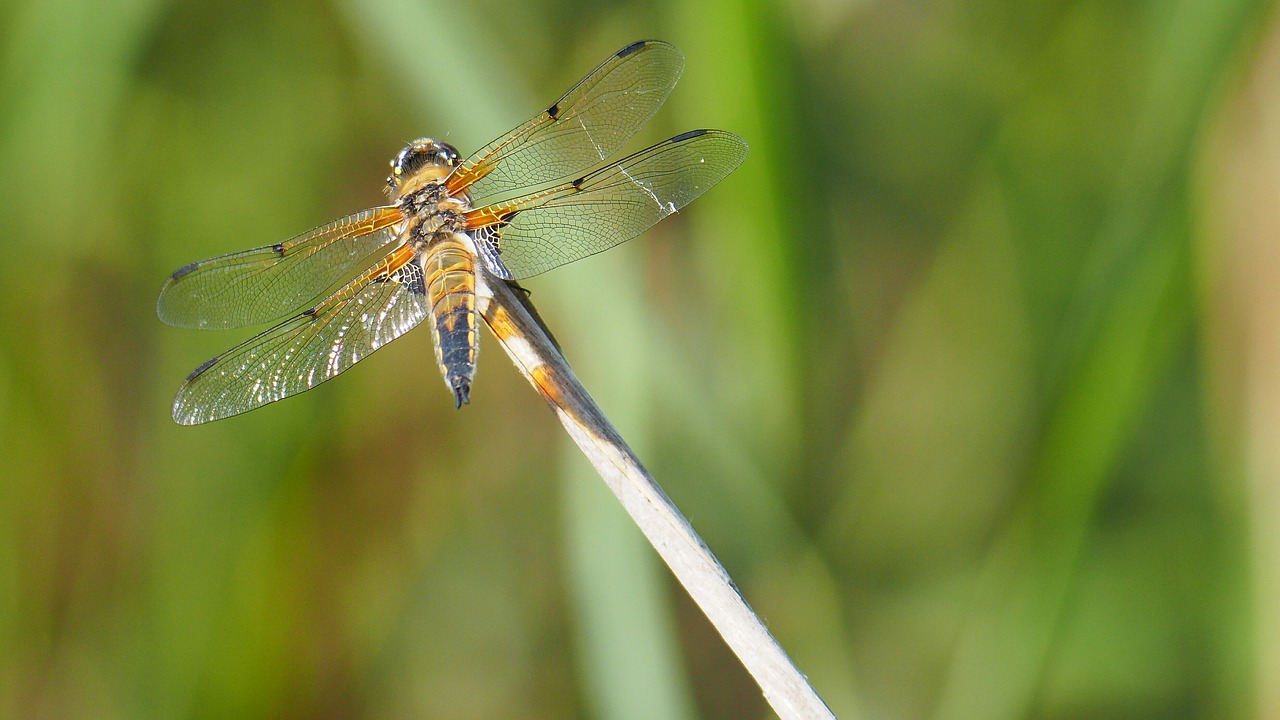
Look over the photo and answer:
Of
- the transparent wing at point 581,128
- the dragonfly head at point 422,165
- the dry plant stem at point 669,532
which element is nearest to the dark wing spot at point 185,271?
the dragonfly head at point 422,165

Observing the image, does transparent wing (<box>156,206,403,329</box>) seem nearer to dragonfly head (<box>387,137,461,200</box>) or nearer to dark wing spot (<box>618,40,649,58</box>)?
dragonfly head (<box>387,137,461,200</box>)

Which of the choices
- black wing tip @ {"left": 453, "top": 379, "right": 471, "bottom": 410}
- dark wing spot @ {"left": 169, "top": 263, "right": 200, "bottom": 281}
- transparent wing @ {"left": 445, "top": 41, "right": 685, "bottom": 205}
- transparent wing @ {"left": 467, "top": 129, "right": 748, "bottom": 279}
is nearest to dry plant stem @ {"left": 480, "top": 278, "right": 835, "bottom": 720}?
black wing tip @ {"left": 453, "top": 379, "right": 471, "bottom": 410}

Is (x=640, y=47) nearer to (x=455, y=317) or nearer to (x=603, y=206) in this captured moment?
(x=603, y=206)

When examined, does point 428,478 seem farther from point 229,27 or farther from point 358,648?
point 229,27

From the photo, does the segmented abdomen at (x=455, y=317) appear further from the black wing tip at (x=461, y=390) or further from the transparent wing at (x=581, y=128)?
the transparent wing at (x=581, y=128)

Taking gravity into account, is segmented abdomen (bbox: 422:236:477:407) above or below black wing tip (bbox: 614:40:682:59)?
below

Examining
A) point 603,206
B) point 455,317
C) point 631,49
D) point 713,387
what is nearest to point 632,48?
point 631,49
